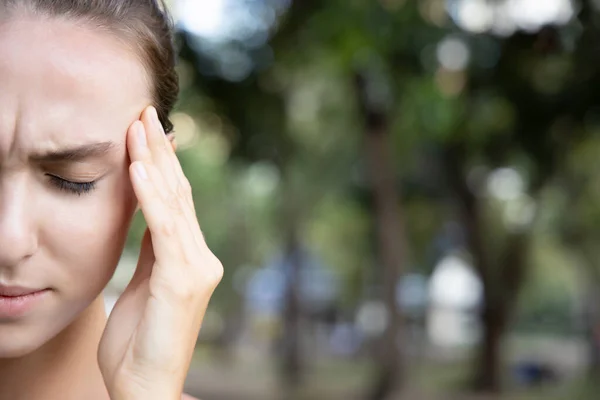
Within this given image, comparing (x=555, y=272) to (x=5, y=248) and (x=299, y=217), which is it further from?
(x=5, y=248)

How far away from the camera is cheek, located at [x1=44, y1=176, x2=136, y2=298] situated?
4.26 feet

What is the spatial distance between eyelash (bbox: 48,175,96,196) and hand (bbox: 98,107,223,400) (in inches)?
2.8

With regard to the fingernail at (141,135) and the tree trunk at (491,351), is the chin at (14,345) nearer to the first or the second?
the fingernail at (141,135)

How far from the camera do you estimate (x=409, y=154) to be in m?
16.8

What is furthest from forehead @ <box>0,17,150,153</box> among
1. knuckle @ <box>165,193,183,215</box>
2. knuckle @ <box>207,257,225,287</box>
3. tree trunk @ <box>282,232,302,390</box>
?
tree trunk @ <box>282,232,302,390</box>

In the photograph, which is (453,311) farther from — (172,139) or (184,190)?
(184,190)

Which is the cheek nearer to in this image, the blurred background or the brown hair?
the brown hair

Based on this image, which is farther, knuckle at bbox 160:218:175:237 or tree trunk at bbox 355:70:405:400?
tree trunk at bbox 355:70:405:400

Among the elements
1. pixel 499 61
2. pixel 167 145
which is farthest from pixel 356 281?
pixel 167 145

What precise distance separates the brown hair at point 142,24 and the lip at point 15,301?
384mm

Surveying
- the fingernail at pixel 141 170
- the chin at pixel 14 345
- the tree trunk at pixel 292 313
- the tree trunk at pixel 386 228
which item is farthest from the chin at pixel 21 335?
the tree trunk at pixel 292 313

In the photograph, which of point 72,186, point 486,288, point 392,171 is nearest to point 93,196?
point 72,186

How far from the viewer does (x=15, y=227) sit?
1.24 metres

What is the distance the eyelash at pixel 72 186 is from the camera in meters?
1.30
